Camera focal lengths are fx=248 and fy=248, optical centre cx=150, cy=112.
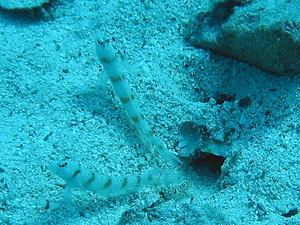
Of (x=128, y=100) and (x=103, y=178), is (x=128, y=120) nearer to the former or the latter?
(x=128, y=100)

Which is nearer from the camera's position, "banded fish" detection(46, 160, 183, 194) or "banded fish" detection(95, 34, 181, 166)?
"banded fish" detection(46, 160, 183, 194)

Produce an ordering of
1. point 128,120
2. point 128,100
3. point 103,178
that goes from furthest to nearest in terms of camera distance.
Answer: point 128,120, point 128,100, point 103,178

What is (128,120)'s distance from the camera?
3188mm

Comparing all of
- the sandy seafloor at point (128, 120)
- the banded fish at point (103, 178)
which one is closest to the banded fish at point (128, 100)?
the sandy seafloor at point (128, 120)

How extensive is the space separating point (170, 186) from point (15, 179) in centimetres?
158

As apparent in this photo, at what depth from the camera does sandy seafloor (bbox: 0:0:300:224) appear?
232 cm

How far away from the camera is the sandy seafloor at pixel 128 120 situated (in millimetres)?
2318

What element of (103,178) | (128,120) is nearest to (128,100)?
(128,120)

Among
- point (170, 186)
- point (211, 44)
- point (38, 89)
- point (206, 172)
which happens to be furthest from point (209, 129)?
point (38, 89)

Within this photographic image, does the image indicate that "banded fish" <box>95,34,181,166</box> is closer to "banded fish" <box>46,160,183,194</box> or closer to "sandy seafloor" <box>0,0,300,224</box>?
"sandy seafloor" <box>0,0,300,224</box>

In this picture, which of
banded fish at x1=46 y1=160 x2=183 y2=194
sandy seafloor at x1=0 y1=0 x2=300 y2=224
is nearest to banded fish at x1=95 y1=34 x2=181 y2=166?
sandy seafloor at x1=0 y1=0 x2=300 y2=224

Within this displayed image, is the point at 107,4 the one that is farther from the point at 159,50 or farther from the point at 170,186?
the point at 170,186

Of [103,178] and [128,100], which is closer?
[103,178]

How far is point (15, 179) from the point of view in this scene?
96.5 inches
